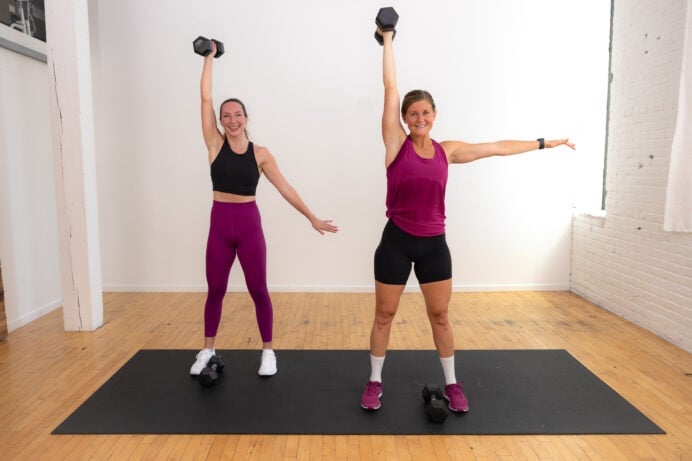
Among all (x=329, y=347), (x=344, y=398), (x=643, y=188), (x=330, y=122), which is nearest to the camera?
(x=344, y=398)

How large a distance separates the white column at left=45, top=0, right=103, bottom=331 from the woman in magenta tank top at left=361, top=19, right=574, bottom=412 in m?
2.40

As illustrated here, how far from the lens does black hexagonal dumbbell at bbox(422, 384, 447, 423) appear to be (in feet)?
8.37

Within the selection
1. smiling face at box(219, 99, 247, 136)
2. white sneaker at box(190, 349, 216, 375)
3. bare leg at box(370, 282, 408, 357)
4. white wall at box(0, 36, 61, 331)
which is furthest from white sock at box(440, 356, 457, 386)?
white wall at box(0, 36, 61, 331)

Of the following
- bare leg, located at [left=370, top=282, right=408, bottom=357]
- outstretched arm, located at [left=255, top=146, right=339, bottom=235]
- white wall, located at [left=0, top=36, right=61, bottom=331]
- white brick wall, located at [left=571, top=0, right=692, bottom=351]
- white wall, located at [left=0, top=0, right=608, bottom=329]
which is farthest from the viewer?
white wall, located at [left=0, top=0, right=608, bottom=329]

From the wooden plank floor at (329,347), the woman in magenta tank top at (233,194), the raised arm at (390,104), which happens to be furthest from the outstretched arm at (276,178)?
the wooden plank floor at (329,347)

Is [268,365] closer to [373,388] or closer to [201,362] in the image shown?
[201,362]

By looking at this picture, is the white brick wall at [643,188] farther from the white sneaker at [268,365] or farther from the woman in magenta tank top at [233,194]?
the white sneaker at [268,365]

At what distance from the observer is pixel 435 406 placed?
255 centimetres

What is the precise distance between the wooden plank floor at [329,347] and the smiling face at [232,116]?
153 cm

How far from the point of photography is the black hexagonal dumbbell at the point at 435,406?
255 cm

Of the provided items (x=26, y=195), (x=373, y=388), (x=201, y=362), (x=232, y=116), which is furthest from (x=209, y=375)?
(x=26, y=195)

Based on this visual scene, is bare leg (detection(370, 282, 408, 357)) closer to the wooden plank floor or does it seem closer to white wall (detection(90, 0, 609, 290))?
the wooden plank floor

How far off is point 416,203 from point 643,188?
2.48 metres

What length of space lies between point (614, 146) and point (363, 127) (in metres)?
2.21
